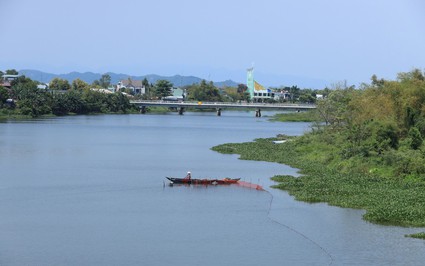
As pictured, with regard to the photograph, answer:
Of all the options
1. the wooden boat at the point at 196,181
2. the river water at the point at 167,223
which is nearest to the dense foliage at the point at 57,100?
the river water at the point at 167,223

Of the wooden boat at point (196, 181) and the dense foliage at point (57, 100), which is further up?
the dense foliage at point (57, 100)

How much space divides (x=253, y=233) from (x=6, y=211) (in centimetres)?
1144

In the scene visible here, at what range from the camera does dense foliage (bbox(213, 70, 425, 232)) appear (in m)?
33.7

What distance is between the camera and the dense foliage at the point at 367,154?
110 feet

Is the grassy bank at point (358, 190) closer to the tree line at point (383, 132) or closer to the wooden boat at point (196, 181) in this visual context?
the tree line at point (383, 132)

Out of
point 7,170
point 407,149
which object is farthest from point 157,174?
point 407,149

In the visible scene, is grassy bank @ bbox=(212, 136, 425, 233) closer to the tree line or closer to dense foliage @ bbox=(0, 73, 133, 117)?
the tree line

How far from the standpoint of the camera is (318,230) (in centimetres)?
2892

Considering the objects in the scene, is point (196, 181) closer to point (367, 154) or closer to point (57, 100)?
point (367, 154)

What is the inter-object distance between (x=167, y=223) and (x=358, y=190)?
1191 centimetres

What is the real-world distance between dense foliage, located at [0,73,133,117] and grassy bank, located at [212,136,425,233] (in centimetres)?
7123

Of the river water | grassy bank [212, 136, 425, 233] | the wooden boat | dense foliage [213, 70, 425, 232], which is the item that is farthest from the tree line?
the wooden boat

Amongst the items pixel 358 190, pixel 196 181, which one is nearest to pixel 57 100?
pixel 196 181

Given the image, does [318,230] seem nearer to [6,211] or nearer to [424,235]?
[424,235]
